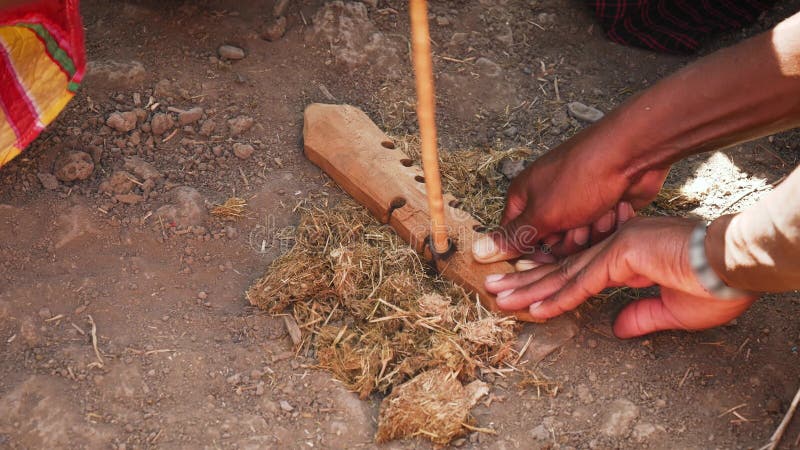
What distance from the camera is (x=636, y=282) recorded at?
6.80ft

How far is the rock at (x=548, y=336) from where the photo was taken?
7.16ft

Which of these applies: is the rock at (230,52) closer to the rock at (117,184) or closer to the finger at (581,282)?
the rock at (117,184)

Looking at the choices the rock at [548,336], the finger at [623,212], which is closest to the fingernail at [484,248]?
the rock at [548,336]

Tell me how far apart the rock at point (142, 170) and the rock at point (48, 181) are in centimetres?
21

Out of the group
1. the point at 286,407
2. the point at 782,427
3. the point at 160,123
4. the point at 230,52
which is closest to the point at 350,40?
the point at 230,52

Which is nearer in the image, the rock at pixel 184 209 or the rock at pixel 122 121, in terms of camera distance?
the rock at pixel 184 209

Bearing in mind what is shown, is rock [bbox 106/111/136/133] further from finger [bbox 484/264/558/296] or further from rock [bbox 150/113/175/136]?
finger [bbox 484/264/558/296]

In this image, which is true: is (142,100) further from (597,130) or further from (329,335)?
(597,130)

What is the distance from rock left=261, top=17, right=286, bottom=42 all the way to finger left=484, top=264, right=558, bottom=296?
1303 millimetres

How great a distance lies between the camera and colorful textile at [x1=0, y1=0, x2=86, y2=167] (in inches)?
91.7

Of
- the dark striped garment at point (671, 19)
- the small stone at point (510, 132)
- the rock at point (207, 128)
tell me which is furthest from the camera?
the dark striped garment at point (671, 19)

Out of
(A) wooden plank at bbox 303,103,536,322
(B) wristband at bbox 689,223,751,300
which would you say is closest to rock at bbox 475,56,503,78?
(A) wooden plank at bbox 303,103,536,322

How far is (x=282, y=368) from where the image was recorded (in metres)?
2.15

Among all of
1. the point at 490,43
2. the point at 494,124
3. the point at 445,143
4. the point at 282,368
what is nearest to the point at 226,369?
the point at 282,368
